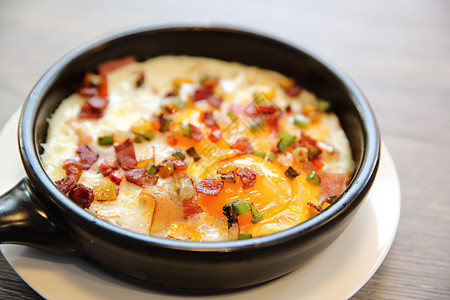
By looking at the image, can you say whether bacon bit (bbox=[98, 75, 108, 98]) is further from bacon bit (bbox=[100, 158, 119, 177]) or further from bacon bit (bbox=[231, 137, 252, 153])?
bacon bit (bbox=[231, 137, 252, 153])

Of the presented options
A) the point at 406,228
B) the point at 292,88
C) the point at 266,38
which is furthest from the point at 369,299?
the point at 266,38

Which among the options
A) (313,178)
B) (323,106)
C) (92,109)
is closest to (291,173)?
(313,178)

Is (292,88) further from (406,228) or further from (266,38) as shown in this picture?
(406,228)

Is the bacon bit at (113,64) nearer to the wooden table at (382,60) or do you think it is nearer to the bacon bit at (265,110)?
the wooden table at (382,60)

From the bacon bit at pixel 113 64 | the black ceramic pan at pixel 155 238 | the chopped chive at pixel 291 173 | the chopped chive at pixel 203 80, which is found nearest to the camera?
the black ceramic pan at pixel 155 238

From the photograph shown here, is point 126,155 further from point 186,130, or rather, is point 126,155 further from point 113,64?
point 113,64

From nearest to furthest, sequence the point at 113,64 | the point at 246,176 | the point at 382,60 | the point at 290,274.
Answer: the point at 290,274 < the point at 246,176 < the point at 113,64 < the point at 382,60

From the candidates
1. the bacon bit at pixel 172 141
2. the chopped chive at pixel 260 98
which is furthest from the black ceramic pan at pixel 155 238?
the bacon bit at pixel 172 141
